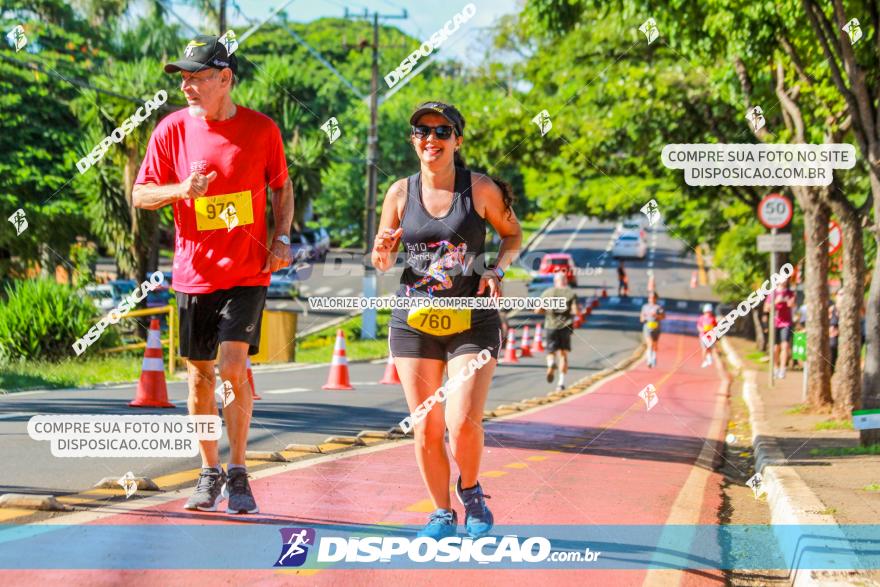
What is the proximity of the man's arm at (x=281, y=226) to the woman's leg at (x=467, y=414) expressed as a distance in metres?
0.93

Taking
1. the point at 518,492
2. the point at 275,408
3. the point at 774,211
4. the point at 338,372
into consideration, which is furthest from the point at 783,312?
the point at 518,492

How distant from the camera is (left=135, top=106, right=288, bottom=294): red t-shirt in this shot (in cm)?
598

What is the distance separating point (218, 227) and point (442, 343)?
3.70 ft

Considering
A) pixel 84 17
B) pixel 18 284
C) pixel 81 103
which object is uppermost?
pixel 84 17

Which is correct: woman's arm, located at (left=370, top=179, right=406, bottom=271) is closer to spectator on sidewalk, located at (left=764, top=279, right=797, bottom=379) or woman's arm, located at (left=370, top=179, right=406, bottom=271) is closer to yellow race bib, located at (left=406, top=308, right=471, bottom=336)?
yellow race bib, located at (left=406, top=308, right=471, bottom=336)

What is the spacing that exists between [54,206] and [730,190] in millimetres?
16343

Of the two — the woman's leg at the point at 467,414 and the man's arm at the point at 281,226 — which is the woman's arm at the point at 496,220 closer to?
the woman's leg at the point at 467,414

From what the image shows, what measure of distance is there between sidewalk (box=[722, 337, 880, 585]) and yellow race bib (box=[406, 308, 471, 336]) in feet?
6.00

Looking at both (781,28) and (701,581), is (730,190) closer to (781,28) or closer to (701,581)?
(781,28)

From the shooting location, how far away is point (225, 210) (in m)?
5.96

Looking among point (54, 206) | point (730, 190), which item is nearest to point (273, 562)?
point (730, 190)

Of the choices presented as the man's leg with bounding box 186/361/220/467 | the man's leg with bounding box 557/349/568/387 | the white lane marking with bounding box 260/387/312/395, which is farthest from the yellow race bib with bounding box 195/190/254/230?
the man's leg with bounding box 557/349/568/387

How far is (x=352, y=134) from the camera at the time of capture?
5916cm

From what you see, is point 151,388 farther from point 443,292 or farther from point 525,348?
point 525,348
